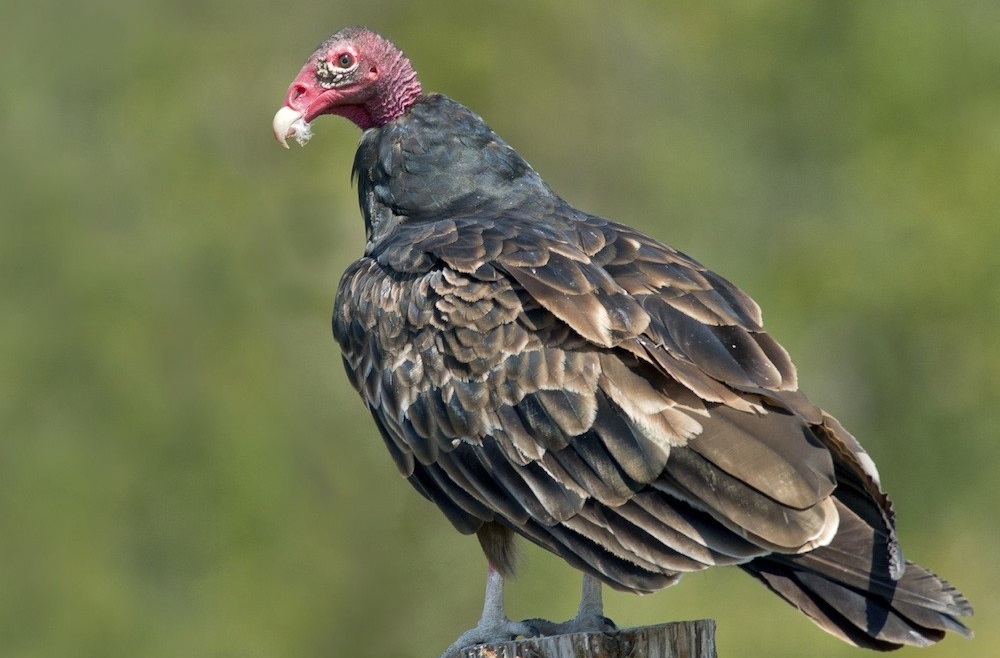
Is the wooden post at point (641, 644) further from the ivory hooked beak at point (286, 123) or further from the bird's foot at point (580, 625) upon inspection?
the ivory hooked beak at point (286, 123)

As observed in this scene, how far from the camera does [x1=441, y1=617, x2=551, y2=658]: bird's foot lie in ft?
16.1

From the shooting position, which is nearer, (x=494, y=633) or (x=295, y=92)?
(x=494, y=633)

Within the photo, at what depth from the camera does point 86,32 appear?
555 inches

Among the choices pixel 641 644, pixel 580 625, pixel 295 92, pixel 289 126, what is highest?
pixel 295 92

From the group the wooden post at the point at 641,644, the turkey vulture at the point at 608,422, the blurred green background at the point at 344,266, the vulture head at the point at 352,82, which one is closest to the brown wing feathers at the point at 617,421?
the turkey vulture at the point at 608,422

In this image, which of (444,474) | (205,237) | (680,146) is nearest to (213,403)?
(205,237)

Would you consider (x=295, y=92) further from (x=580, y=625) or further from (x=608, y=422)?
(x=580, y=625)

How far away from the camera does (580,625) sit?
4941 mm

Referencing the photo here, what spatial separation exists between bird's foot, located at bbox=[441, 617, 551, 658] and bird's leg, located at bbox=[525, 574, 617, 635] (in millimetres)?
46

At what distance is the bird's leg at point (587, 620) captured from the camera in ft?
16.2

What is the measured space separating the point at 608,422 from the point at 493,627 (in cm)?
90

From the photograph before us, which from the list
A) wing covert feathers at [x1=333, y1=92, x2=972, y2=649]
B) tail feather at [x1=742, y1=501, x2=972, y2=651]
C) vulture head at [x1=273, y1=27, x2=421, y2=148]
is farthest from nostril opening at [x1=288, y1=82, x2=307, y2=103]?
tail feather at [x1=742, y1=501, x2=972, y2=651]

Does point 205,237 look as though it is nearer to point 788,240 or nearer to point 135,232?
point 135,232

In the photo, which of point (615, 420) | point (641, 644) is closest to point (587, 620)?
point (641, 644)
